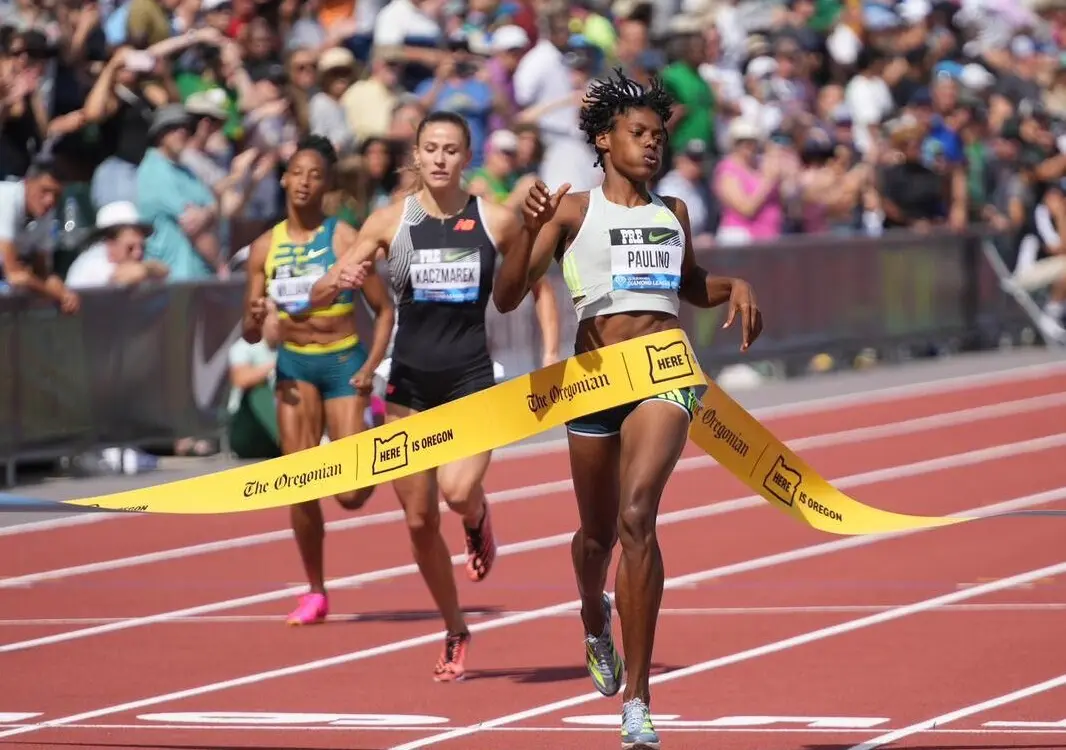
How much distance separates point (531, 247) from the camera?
8.62 meters

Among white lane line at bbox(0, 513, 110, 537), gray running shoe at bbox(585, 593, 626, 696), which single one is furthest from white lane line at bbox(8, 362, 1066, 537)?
gray running shoe at bbox(585, 593, 626, 696)

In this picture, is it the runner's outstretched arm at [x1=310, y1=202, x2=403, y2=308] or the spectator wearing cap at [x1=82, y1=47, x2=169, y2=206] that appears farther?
the spectator wearing cap at [x1=82, y1=47, x2=169, y2=206]

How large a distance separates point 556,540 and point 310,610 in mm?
3100

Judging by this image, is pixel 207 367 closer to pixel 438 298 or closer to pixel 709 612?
pixel 709 612

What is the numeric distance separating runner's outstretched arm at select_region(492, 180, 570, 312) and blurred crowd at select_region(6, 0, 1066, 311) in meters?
8.79

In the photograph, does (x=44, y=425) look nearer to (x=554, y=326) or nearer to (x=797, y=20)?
(x=554, y=326)

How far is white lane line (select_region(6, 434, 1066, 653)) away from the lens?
40.0 ft

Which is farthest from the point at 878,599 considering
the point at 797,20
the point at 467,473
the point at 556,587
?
the point at 797,20

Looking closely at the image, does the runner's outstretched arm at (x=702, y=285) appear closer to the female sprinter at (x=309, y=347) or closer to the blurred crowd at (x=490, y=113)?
the female sprinter at (x=309, y=347)

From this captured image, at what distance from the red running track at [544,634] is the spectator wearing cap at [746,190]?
22.8ft

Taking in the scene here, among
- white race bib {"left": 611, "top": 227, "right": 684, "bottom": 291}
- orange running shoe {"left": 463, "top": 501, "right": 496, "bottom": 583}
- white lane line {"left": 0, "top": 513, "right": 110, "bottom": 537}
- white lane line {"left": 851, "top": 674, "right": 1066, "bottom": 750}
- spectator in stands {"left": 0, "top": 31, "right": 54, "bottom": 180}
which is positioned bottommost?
white lane line {"left": 851, "top": 674, "right": 1066, "bottom": 750}

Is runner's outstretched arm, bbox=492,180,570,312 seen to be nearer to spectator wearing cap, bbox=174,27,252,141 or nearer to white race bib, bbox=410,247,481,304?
white race bib, bbox=410,247,481,304

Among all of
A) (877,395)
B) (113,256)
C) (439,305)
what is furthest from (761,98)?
(439,305)

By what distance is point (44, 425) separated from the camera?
1748 cm
